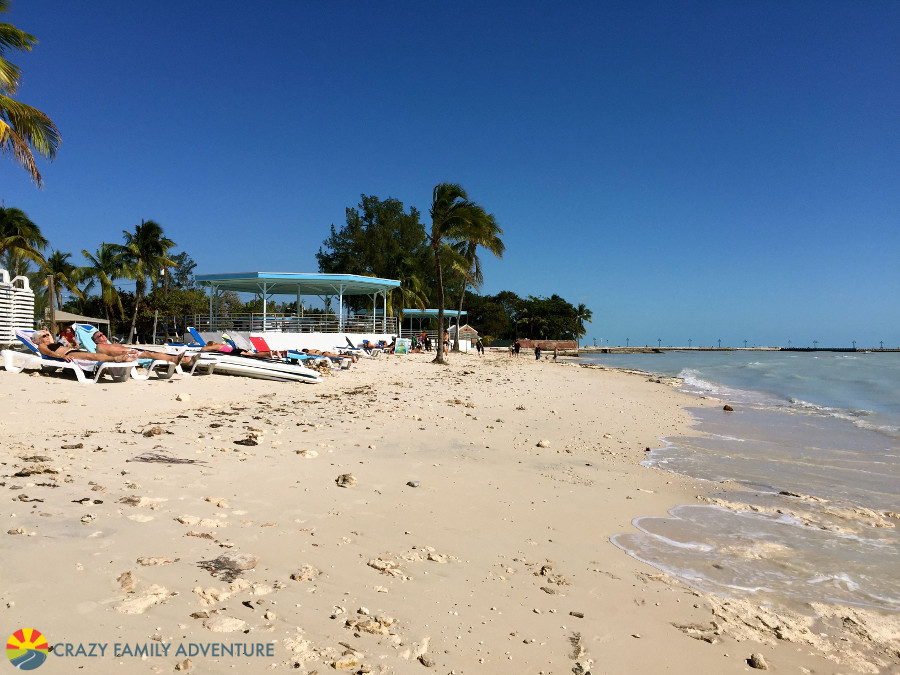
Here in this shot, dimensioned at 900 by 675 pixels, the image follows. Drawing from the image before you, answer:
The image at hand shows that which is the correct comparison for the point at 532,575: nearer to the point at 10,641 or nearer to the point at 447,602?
the point at 447,602

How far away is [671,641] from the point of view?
2.83 m

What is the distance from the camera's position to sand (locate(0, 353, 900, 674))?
2.41m

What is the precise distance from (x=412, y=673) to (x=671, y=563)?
2.45m

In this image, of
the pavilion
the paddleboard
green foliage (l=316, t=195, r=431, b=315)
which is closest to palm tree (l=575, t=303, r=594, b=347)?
green foliage (l=316, t=195, r=431, b=315)

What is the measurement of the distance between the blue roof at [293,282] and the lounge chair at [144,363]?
14.2 meters

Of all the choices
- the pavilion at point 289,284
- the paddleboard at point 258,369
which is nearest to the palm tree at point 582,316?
the pavilion at point 289,284

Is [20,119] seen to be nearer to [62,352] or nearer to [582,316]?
[62,352]

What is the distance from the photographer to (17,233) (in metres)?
28.9

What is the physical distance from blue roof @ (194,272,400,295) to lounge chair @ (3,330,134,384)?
1616 centimetres

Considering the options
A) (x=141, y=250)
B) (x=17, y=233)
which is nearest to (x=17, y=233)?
(x=17, y=233)

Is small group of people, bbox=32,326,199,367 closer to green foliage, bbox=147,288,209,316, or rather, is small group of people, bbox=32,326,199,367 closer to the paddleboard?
the paddleboard

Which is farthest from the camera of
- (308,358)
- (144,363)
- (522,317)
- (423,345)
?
(522,317)

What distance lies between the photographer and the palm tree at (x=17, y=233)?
28027mm

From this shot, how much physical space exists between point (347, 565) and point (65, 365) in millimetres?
9654
